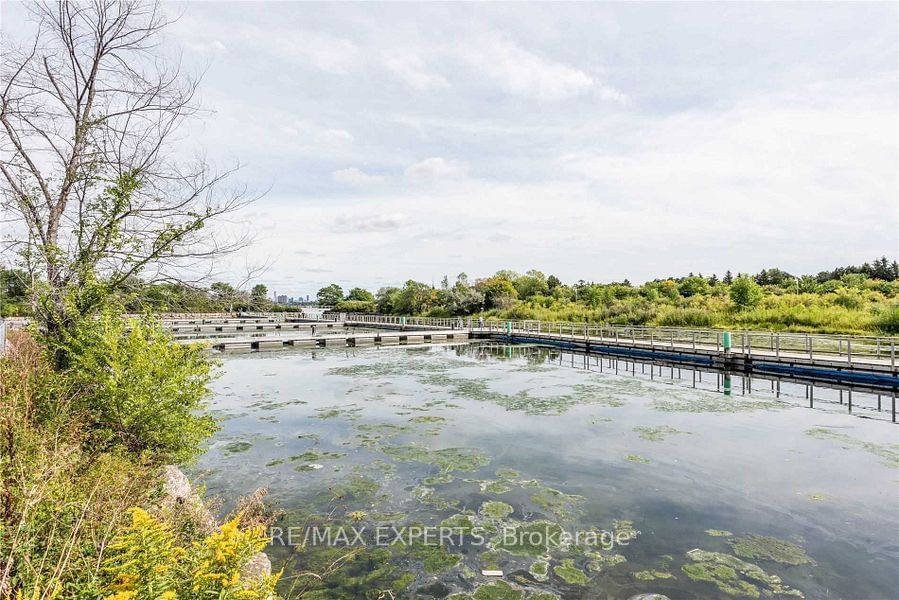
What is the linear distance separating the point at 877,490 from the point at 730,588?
399 centimetres

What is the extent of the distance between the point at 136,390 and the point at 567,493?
561cm

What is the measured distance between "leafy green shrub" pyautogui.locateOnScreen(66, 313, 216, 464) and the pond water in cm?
111

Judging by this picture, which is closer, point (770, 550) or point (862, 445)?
point (770, 550)

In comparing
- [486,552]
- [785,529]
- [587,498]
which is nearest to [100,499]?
[486,552]

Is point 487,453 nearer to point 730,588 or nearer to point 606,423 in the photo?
point 606,423

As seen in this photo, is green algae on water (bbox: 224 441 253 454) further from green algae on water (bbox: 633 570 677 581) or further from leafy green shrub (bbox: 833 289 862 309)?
leafy green shrub (bbox: 833 289 862 309)

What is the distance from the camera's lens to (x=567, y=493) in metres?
6.41

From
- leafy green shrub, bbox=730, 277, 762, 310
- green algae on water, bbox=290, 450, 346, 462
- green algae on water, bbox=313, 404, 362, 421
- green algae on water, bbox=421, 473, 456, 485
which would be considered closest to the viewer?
green algae on water, bbox=421, 473, 456, 485

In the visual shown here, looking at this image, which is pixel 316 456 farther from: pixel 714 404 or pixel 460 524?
pixel 714 404

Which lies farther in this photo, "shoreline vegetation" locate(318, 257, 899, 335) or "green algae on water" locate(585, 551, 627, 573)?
"shoreline vegetation" locate(318, 257, 899, 335)

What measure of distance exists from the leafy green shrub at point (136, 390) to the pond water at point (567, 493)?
1106 mm

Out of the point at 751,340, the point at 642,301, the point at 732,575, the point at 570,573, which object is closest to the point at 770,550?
the point at 732,575

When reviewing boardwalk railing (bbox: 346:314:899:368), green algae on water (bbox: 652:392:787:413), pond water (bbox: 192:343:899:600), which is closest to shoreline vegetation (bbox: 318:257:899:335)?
boardwalk railing (bbox: 346:314:899:368)

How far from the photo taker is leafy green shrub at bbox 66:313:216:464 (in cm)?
554
